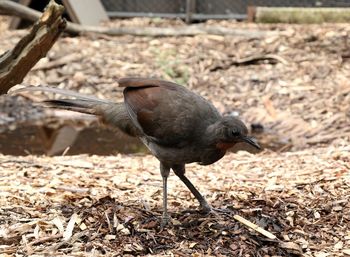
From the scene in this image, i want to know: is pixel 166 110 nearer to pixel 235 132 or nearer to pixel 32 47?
pixel 235 132

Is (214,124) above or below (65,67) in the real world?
above

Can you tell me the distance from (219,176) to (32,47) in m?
2.04

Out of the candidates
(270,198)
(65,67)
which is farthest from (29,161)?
(65,67)

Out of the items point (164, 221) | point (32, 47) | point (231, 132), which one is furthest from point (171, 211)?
point (32, 47)

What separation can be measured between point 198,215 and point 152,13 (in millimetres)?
9422

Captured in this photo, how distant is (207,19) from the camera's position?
42.0 ft

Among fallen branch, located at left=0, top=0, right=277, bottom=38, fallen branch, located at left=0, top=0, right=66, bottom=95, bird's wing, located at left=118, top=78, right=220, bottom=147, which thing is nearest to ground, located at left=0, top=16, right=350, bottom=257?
bird's wing, located at left=118, top=78, right=220, bottom=147

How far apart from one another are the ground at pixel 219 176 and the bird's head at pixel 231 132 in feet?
1.96

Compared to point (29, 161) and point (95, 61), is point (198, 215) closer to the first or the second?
point (29, 161)

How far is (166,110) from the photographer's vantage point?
4.04 metres

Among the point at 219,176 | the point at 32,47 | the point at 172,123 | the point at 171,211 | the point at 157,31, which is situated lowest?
the point at 219,176

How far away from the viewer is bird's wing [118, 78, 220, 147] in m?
3.92

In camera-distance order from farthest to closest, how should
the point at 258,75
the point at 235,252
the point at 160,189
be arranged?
1. the point at 258,75
2. the point at 160,189
3. the point at 235,252

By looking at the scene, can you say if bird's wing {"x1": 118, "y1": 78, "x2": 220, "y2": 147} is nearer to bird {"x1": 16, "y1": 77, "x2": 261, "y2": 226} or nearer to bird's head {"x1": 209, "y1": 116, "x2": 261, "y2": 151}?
bird {"x1": 16, "y1": 77, "x2": 261, "y2": 226}
